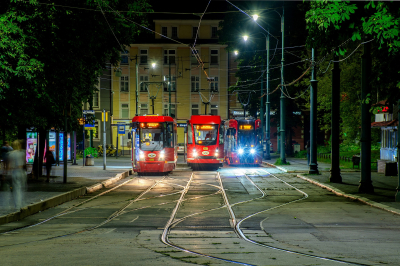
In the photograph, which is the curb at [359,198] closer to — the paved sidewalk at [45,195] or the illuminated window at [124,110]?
the paved sidewalk at [45,195]

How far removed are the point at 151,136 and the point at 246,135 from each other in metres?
11.0

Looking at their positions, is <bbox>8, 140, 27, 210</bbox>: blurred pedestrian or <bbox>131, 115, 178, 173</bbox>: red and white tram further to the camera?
<bbox>131, 115, 178, 173</bbox>: red and white tram

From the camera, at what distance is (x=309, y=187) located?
20.7 m

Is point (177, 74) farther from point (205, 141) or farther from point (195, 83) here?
point (205, 141)

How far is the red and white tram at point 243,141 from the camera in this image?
3769cm

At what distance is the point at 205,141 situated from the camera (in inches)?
1318

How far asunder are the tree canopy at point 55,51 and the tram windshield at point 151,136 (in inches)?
231

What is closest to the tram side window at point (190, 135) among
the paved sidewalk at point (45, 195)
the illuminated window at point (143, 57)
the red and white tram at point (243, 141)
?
the red and white tram at point (243, 141)

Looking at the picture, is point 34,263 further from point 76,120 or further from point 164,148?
point 164,148

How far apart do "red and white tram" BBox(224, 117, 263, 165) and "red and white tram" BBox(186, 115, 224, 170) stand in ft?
11.1

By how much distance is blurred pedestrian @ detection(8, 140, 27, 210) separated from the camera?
12.5 meters

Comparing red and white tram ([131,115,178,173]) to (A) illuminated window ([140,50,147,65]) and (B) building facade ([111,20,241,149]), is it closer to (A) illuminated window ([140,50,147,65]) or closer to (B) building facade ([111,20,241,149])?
(B) building facade ([111,20,241,149])

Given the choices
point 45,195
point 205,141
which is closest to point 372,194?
point 45,195

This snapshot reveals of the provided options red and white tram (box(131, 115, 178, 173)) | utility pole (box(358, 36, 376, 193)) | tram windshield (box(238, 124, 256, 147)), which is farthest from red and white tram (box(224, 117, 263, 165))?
utility pole (box(358, 36, 376, 193))
